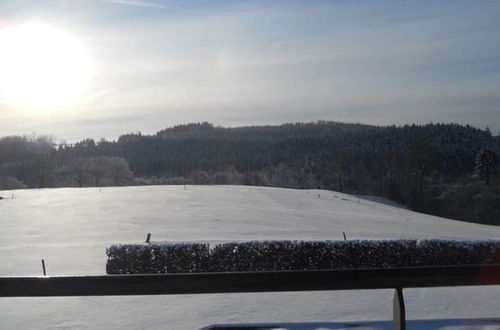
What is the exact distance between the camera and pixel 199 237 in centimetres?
2850

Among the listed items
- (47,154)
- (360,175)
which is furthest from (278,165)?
(47,154)

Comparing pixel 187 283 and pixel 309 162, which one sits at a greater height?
pixel 309 162

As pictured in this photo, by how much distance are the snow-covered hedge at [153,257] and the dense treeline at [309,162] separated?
179ft

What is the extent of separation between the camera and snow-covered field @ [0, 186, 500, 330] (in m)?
9.96

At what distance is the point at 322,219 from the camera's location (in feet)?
120

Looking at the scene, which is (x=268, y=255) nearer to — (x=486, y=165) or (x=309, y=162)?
(x=486, y=165)

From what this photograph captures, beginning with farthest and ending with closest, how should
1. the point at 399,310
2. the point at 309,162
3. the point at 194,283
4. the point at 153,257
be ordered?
1. the point at 309,162
2. the point at 153,257
3. the point at 399,310
4. the point at 194,283

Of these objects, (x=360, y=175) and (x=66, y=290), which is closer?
(x=66, y=290)

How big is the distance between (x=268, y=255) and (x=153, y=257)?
3.60m

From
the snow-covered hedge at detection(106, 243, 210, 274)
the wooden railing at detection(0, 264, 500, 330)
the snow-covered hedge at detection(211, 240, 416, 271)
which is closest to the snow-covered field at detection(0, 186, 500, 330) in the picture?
the snow-covered hedge at detection(106, 243, 210, 274)

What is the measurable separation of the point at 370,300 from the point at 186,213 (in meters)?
28.5

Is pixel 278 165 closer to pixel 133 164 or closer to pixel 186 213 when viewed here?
pixel 133 164

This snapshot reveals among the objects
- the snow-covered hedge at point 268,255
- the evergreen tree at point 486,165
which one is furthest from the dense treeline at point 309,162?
the snow-covered hedge at point 268,255

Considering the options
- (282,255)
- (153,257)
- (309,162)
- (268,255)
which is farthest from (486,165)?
(153,257)
